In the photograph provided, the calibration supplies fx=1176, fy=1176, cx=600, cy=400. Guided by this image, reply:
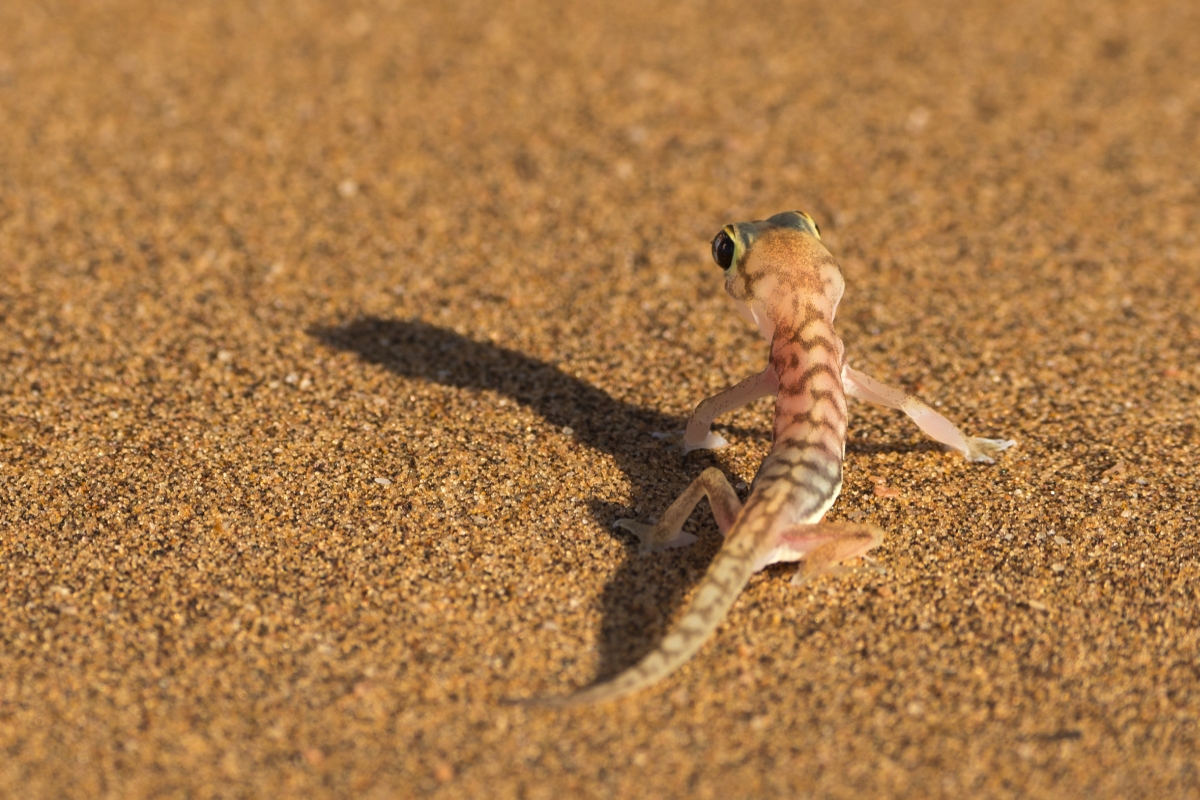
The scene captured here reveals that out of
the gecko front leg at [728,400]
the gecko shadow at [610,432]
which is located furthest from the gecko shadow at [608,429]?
the gecko front leg at [728,400]

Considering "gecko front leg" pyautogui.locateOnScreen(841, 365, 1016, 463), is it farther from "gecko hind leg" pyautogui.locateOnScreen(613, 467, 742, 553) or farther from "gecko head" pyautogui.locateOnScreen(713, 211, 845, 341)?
"gecko hind leg" pyautogui.locateOnScreen(613, 467, 742, 553)

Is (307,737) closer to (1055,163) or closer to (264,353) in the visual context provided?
(264,353)

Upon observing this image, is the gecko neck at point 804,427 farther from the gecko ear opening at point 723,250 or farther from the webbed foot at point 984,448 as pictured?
the webbed foot at point 984,448

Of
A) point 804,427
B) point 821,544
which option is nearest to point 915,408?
point 804,427

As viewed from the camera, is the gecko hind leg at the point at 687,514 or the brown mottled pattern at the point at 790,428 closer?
the brown mottled pattern at the point at 790,428

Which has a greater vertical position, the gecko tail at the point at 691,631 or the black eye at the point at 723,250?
the black eye at the point at 723,250

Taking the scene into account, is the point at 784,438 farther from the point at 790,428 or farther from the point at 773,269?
the point at 773,269

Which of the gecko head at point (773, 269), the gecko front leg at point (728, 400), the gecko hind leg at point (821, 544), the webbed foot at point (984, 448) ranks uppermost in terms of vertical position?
the gecko head at point (773, 269)

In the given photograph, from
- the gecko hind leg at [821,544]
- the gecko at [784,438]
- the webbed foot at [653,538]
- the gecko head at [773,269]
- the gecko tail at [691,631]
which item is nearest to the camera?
the gecko tail at [691,631]
